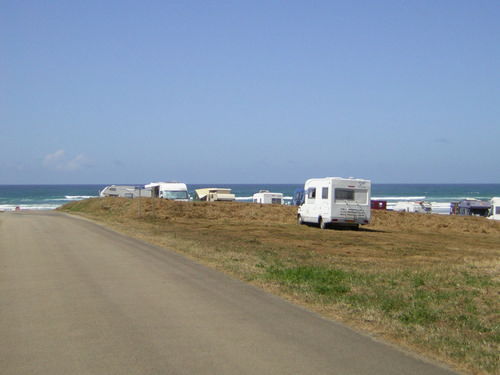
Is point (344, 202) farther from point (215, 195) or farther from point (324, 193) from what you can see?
point (215, 195)

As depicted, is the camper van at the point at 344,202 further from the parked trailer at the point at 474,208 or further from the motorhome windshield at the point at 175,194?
the parked trailer at the point at 474,208

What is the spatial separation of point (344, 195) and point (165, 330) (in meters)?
23.4

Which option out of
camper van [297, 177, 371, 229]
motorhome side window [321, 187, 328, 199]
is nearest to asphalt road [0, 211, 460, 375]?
camper van [297, 177, 371, 229]

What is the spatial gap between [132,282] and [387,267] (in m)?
6.86

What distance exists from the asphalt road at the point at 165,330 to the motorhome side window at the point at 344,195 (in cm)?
1821

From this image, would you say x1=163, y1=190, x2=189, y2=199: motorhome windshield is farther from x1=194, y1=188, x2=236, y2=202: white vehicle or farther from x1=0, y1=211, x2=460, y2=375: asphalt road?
x1=0, y1=211, x2=460, y2=375: asphalt road

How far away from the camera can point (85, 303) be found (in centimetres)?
841

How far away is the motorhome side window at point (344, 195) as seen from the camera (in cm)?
2920

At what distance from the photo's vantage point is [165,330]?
22.4 feet

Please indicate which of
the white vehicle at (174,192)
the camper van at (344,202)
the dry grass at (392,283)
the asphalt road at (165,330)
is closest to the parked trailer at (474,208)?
the white vehicle at (174,192)

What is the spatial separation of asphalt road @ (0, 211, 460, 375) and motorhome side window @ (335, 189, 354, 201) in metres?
18.2

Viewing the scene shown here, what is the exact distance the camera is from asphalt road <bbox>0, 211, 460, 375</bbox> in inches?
217

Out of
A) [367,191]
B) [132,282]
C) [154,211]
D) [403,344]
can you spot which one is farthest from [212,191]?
[403,344]

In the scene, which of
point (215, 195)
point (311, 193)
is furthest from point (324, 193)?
point (215, 195)
